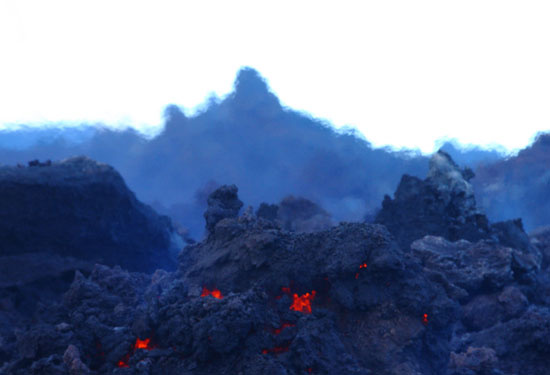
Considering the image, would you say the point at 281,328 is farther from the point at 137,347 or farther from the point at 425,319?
the point at 425,319

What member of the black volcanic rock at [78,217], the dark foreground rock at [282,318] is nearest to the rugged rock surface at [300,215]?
the black volcanic rock at [78,217]

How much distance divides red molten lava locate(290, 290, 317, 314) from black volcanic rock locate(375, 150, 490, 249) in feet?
20.8

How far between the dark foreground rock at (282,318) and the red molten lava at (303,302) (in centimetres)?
2

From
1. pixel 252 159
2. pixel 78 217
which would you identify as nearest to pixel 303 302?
pixel 78 217

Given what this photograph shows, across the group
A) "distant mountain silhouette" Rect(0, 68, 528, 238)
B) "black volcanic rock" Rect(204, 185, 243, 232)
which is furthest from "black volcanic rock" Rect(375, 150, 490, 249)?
"distant mountain silhouette" Rect(0, 68, 528, 238)

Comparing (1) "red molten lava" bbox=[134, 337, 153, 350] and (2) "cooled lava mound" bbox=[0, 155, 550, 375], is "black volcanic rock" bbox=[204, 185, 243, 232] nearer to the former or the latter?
(2) "cooled lava mound" bbox=[0, 155, 550, 375]

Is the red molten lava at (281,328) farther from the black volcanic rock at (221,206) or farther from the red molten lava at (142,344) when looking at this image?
the black volcanic rock at (221,206)

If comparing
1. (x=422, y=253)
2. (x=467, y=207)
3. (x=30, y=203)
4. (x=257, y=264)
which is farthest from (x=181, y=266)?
(x=467, y=207)

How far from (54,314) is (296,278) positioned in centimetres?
399

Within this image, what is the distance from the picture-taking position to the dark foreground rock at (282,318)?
18.9ft

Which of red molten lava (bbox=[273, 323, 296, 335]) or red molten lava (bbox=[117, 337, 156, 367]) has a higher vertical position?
red molten lava (bbox=[273, 323, 296, 335])

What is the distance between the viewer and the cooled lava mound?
5.78 m

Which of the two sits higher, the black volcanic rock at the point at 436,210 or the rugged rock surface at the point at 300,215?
the rugged rock surface at the point at 300,215

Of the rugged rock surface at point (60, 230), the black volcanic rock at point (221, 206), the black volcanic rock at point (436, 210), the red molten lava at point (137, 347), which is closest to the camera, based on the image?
the red molten lava at point (137, 347)
